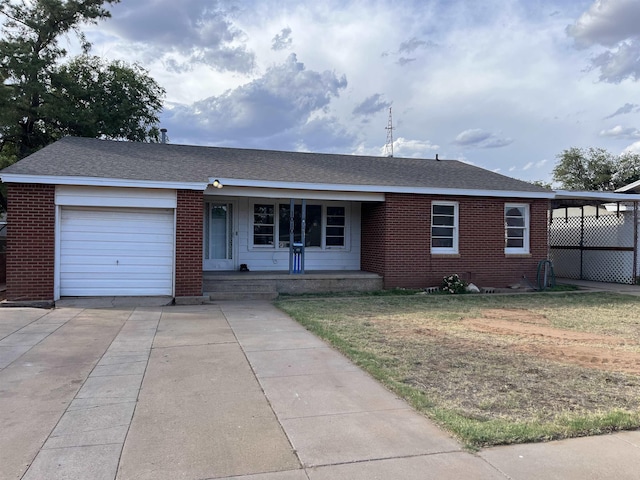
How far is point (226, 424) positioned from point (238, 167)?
1019 centimetres

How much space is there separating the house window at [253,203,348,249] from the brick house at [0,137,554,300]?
3 cm

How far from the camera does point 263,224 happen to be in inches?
595

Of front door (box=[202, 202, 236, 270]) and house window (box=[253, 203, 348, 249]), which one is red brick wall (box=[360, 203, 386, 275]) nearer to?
house window (box=[253, 203, 348, 249])

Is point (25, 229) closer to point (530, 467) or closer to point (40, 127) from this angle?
point (530, 467)

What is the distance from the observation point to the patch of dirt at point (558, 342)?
6395 mm

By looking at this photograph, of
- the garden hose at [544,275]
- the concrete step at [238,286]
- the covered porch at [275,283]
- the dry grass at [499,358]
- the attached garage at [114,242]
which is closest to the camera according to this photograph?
the dry grass at [499,358]

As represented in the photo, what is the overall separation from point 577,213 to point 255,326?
737 inches

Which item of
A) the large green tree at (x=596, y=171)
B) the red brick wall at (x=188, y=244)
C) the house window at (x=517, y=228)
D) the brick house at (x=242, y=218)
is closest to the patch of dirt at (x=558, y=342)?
the brick house at (x=242, y=218)

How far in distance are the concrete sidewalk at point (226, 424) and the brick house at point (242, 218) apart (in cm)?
433

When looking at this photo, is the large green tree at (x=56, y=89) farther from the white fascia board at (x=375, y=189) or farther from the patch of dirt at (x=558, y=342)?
the patch of dirt at (x=558, y=342)

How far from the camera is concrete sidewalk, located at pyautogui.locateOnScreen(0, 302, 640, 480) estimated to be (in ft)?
11.6

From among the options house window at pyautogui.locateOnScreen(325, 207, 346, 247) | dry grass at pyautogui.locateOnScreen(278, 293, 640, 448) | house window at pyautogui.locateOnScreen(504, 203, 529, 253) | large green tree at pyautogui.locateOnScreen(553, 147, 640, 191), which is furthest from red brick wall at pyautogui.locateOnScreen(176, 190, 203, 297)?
large green tree at pyautogui.locateOnScreen(553, 147, 640, 191)

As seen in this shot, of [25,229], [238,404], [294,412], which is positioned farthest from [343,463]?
[25,229]

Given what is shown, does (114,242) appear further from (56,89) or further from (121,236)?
(56,89)
